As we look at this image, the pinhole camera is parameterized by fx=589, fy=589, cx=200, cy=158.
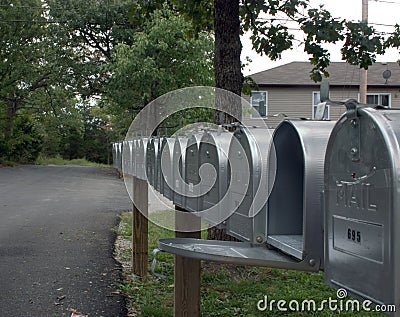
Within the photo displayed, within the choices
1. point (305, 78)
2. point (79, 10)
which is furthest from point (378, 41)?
point (79, 10)

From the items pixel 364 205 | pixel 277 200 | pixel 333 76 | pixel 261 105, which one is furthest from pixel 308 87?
pixel 364 205

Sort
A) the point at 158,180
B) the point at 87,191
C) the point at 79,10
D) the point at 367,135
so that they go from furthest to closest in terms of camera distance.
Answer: the point at 79,10, the point at 87,191, the point at 158,180, the point at 367,135

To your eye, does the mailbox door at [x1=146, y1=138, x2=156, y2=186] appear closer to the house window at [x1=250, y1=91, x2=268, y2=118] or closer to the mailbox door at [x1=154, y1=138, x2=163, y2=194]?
the mailbox door at [x1=154, y1=138, x2=163, y2=194]

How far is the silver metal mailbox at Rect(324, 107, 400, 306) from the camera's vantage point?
1338mm

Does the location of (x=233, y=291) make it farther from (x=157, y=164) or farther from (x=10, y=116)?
(x=10, y=116)

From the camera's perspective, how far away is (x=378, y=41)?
6805mm

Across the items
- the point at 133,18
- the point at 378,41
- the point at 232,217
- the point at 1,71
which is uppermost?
the point at 1,71

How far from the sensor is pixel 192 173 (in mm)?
3027

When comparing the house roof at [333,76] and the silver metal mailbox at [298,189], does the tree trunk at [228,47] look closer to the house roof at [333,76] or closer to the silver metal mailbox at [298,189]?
the silver metal mailbox at [298,189]

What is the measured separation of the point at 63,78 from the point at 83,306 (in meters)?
20.9

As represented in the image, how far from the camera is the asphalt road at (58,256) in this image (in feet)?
17.4

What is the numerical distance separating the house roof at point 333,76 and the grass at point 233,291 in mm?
14512

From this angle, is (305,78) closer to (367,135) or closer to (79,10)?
(79,10)

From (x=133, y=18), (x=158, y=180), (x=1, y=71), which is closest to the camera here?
(x=158, y=180)
